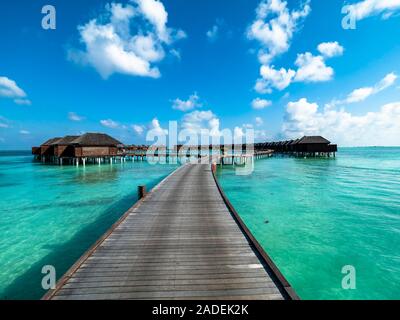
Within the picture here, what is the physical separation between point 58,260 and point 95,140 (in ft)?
120

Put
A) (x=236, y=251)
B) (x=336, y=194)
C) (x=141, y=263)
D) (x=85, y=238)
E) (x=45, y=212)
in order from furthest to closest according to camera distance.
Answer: (x=336, y=194) → (x=45, y=212) → (x=85, y=238) → (x=236, y=251) → (x=141, y=263)

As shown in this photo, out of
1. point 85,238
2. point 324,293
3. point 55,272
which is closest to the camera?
point 324,293

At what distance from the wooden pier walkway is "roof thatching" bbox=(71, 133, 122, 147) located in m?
36.4

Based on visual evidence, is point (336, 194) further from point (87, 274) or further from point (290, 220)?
point (87, 274)

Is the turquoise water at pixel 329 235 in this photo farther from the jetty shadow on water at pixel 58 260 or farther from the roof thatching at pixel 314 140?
the roof thatching at pixel 314 140

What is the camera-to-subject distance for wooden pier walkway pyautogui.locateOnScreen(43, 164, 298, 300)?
374 centimetres

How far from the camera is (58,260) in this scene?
291 inches

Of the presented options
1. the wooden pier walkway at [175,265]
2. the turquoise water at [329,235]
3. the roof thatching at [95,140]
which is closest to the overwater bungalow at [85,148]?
the roof thatching at [95,140]

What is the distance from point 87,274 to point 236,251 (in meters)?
3.50
